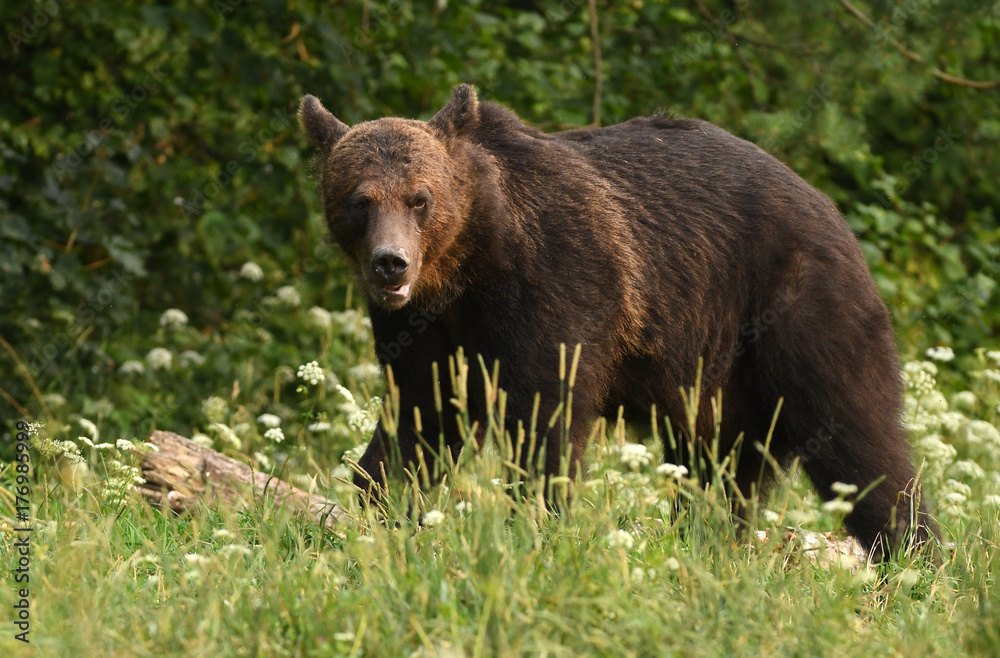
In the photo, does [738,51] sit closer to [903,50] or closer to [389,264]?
[903,50]

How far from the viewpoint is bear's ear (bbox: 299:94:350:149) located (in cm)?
534

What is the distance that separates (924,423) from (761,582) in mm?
3331

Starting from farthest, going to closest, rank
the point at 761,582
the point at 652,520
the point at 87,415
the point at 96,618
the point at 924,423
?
the point at 87,415 < the point at 924,423 < the point at 652,520 < the point at 761,582 < the point at 96,618

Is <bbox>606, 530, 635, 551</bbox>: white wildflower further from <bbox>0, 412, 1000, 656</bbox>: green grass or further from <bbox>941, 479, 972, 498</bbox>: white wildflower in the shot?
<bbox>941, 479, 972, 498</bbox>: white wildflower

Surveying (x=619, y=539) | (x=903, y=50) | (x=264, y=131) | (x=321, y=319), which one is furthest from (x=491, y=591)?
(x=903, y=50)

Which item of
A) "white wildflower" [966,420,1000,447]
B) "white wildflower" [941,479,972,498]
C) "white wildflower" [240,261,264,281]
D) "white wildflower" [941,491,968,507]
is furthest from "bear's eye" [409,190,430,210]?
"white wildflower" [240,261,264,281]

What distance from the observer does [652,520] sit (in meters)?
4.19

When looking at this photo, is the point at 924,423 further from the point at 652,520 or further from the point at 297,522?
the point at 297,522

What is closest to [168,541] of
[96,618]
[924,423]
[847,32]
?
[96,618]

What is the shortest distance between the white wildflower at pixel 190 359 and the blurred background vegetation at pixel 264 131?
0.03 meters

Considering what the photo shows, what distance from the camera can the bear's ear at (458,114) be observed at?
5.18 meters

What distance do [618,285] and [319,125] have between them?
159cm

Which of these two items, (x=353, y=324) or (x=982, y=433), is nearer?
(x=982, y=433)

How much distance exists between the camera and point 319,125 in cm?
537
